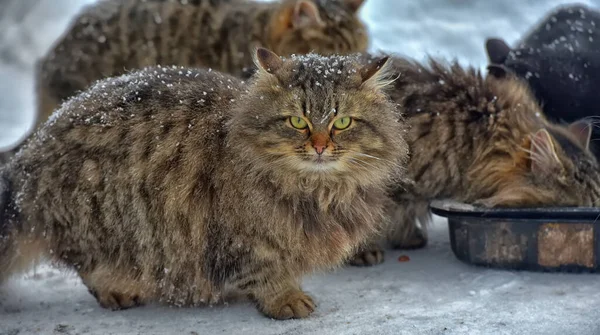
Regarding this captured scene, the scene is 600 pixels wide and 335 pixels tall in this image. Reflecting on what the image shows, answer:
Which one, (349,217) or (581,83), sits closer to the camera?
(349,217)

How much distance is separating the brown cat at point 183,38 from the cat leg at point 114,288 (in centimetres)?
193

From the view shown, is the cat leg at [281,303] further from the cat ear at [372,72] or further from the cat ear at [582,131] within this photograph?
the cat ear at [582,131]

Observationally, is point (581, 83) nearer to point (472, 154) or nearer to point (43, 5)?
point (472, 154)

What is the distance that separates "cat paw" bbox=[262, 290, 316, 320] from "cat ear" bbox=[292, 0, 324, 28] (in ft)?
7.14

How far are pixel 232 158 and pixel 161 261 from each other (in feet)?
1.58

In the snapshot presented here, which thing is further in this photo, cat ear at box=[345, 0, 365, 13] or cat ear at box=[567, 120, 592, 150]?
cat ear at box=[345, 0, 365, 13]

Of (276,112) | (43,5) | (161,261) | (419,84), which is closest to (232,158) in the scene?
(276,112)

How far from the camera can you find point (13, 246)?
268 cm

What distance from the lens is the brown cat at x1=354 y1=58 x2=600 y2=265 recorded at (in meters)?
3.05

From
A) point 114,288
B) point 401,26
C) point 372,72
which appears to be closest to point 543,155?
point 372,72

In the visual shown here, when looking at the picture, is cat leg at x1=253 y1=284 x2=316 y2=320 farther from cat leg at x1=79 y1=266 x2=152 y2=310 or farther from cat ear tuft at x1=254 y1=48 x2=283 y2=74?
cat ear tuft at x1=254 y1=48 x2=283 y2=74

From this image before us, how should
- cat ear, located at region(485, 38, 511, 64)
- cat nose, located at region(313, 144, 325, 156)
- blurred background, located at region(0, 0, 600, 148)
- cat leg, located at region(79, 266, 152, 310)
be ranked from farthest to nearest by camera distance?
1. blurred background, located at region(0, 0, 600, 148)
2. cat ear, located at region(485, 38, 511, 64)
3. cat leg, located at region(79, 266, 152, 310)
4. cat nose, located at region(313, 144, 325, 156)

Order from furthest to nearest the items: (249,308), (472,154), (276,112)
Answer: (472,154) → (249,308) → (276,112)

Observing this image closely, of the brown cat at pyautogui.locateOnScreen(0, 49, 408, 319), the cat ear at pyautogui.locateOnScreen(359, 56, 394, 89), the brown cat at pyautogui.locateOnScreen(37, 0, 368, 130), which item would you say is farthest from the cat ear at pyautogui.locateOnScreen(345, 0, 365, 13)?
the cat ear at pyautogui.locateOnScreen(359, 56, 394, 89)
